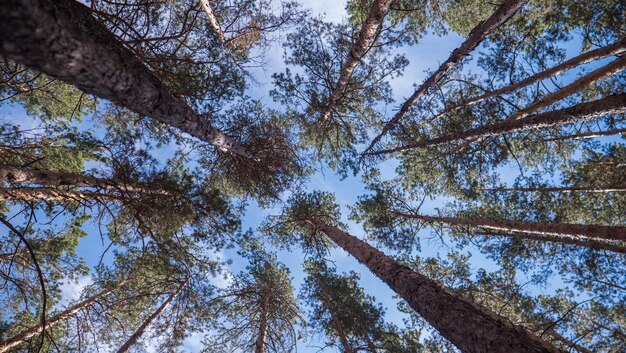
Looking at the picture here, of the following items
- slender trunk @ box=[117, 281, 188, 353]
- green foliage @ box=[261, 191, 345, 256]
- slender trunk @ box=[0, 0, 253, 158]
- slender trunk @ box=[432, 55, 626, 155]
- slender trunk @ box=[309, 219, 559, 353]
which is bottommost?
slender trunk @ box=[309, 219, 559, 353]

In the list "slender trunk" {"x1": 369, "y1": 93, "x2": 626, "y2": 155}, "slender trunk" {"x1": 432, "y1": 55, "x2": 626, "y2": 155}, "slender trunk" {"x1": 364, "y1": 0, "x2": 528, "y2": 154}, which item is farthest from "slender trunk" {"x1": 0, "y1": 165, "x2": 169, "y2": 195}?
"slender trunk" {"x1": 432, "y1": 55, "x2": 626, "y2": 155}

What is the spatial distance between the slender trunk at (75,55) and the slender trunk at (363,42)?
445 cm

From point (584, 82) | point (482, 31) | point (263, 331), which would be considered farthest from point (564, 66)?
point (263, 331)

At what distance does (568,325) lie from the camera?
9.22 m

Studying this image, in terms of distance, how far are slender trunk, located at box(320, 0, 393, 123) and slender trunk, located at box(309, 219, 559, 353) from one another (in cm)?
479

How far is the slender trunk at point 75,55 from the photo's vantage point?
4.88 feet

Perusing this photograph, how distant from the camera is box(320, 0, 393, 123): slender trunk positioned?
5.83 m

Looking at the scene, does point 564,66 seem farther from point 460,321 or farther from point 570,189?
point 460,321

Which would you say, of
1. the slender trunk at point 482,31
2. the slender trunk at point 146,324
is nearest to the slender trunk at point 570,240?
the slender trunk at point 482,31

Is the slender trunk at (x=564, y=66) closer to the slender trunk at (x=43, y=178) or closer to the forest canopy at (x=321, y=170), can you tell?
the forest canopy at (x=321, y=170)

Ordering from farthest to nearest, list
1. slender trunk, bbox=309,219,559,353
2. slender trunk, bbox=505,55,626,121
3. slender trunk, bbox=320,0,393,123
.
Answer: slender trunk, bbox=320,0,393,123 < slender trunk, bbox=505,55,626,121 < slender trunk, bbox=309,219,559,353

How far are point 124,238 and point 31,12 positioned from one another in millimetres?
8141

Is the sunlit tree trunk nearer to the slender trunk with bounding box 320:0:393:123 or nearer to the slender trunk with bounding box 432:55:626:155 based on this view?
the slender trunk with bounding box 432:55:626:155

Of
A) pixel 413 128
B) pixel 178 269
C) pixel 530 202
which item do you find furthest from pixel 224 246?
pixel 530 202
